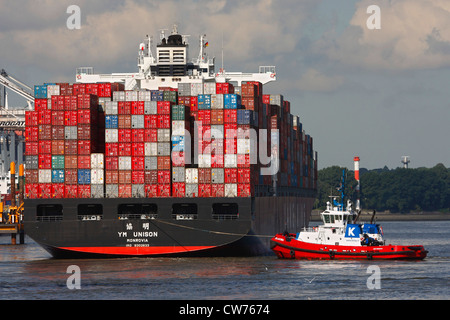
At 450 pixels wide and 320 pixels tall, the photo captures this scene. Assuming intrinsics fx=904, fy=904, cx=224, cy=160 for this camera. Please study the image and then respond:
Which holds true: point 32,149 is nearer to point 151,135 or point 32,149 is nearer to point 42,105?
point 42,105

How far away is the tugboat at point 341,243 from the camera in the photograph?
66.2 meters

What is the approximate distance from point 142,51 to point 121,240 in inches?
932

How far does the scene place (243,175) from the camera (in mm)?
68438

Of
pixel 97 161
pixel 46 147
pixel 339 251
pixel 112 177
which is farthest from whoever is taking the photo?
pixel 46 147

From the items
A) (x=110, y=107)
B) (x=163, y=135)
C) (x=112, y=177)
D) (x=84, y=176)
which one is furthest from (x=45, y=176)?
(x=163, y=135)

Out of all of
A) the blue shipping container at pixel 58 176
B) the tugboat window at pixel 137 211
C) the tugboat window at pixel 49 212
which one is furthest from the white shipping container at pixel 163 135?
the tugboat window at pixel 49 212

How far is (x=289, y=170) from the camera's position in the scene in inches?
3563

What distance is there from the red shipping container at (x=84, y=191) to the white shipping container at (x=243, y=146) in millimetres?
11768

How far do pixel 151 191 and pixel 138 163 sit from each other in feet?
7.88

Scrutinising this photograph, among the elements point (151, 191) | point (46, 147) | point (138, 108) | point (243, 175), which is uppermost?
point (138, 108)

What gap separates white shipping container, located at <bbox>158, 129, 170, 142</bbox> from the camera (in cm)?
6862

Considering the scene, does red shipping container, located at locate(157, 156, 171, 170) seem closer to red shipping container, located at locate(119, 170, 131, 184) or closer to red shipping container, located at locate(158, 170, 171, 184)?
red shipping container, located at locate(158, 170, 171, 184)
